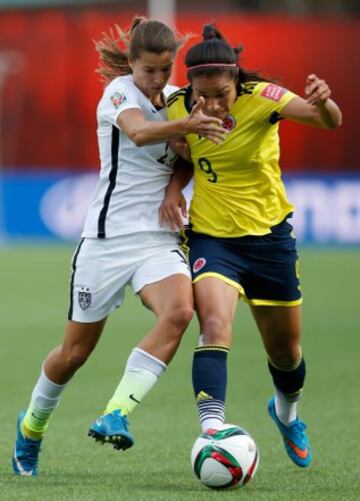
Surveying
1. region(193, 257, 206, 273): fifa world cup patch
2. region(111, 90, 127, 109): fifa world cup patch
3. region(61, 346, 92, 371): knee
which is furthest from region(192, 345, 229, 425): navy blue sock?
region(111, 90, 127, 109): fifa world cup patch

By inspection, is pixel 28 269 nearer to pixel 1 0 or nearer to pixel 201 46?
pixel 1 0

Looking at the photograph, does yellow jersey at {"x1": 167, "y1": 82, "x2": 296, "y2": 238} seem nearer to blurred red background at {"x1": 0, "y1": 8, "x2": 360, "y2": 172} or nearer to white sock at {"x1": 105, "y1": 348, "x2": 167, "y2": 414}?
white sock at {"x1": 105, "y1": 348, "x2": 167, "y2": 414}

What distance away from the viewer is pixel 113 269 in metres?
6.38

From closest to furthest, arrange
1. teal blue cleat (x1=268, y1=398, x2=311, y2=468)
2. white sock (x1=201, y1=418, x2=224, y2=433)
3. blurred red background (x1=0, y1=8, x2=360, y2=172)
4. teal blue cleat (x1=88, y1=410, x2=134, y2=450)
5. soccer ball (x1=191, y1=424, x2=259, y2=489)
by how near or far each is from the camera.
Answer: teal blue cleat (x1=88, y1=410, x2=134, y2=450) → soccer ball (x1=191, y1=424, x2=259, y2=489) → white sock (x1=201, y1=418, x2=224, y2=433) → teal blue cleat (x1=268, y1=398, x2=311, y2=468) → blurred red background (x1=0, y1=8, x2=360, y2=172)

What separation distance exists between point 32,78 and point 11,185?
419cm

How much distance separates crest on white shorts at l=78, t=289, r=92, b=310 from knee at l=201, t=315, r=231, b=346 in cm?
58

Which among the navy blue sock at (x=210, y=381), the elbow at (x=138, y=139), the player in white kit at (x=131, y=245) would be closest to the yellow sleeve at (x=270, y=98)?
the player in white kit at (x=131, y=245)

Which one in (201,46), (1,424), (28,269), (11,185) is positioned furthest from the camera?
(11,185)

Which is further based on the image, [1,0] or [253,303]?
[1,0]

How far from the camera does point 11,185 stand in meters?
26.9

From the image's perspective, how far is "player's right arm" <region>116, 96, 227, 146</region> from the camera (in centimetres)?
593

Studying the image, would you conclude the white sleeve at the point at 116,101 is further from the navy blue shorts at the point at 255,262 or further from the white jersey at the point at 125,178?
the navy blue shorts at the point at 255,262

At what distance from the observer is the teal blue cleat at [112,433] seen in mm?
5648

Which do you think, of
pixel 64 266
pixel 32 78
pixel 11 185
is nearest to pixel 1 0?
pixel 32 78
